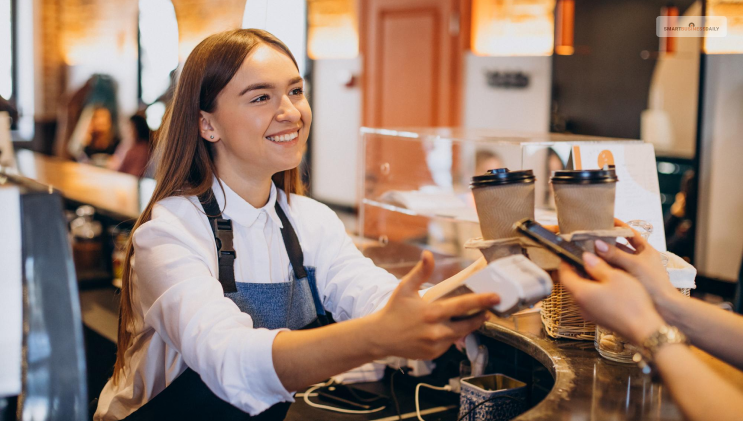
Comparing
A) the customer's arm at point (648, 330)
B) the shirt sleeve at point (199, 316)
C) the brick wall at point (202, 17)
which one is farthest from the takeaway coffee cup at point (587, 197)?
the brick wall at point (202, 17)

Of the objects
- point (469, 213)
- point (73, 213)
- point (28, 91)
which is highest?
point (28, 91)

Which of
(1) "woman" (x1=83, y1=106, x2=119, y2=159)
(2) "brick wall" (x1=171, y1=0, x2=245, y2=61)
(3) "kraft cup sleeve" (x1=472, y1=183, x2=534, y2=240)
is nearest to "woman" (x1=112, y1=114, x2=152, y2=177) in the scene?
(2) "brick wall" (x1=171, y1=0, x2=245, y2=61)

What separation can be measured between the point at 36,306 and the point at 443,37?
573 cm

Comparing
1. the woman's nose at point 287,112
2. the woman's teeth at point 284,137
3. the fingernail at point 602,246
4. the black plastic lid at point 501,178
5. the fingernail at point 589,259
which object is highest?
the woman's nose at point 287,112

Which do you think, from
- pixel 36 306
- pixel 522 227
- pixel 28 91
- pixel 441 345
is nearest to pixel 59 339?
pixel 36 306

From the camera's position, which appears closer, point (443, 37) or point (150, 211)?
point (150, 211)

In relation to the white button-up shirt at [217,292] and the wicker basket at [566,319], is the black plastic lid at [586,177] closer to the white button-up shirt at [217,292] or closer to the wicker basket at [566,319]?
the wicker basket at [566,319]

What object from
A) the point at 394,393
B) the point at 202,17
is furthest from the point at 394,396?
the point at 202,17

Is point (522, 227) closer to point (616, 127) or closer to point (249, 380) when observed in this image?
point (249, 380)

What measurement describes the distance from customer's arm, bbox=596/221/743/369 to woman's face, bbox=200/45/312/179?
756 mm

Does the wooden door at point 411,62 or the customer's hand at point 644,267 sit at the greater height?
the wooden door at point 411,62

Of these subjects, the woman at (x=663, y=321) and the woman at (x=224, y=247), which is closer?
the woman at (x=663, y=321)

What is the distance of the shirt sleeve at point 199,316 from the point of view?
1.18m

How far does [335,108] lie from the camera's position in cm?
777
